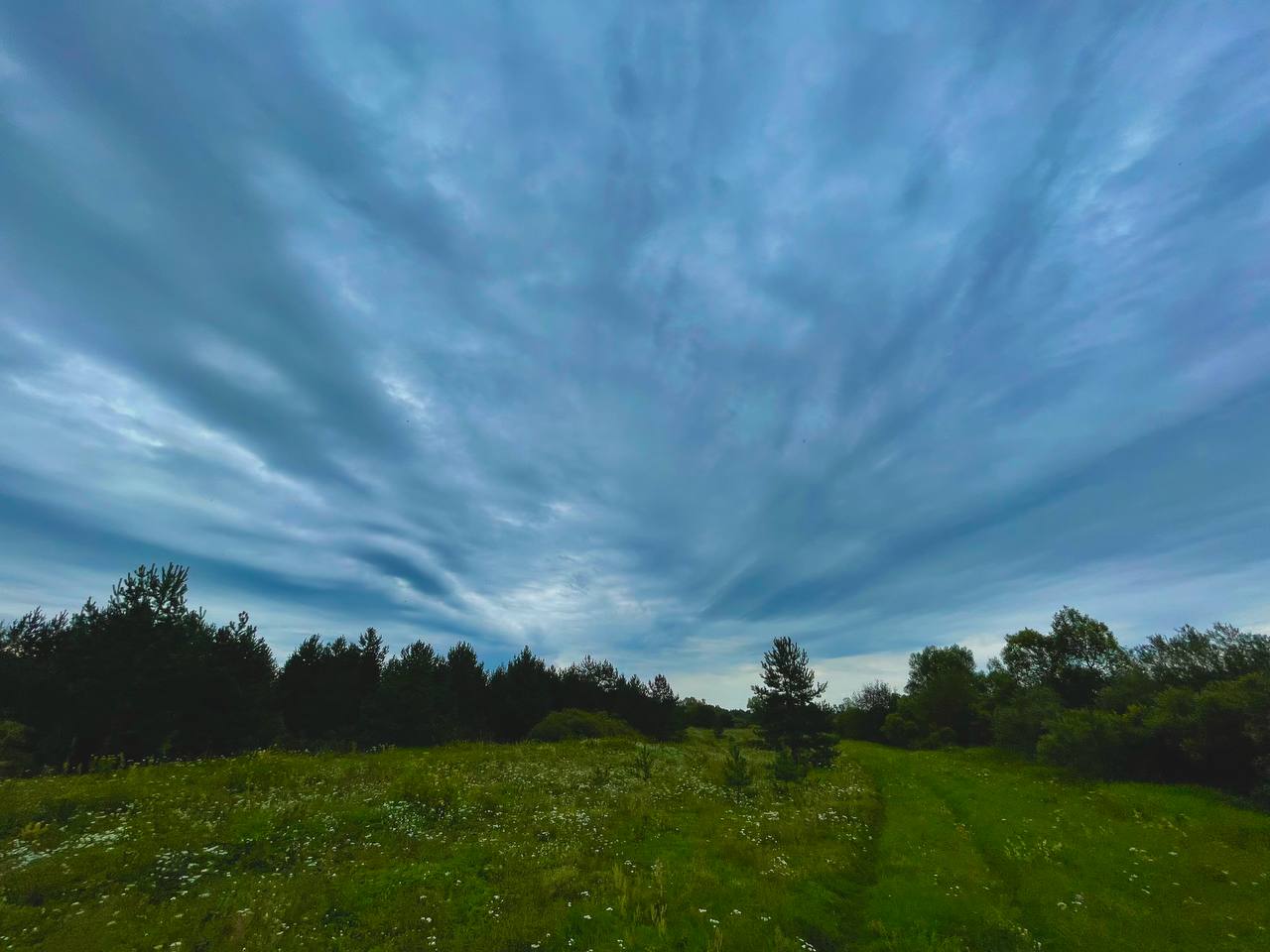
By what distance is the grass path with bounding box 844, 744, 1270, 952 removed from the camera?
1231 centimetres

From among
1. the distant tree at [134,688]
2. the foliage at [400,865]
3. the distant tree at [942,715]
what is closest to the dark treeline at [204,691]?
the distant tree at [134,688]

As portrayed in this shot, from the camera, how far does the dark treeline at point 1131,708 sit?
27031mm

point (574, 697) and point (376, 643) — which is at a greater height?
point (376, 643)

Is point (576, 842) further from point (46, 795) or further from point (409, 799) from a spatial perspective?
point (46, 795)

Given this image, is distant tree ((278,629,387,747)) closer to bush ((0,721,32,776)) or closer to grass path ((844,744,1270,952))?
bush ((0,721,32,776))

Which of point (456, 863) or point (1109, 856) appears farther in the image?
point (1109, 856)

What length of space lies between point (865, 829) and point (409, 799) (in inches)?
765

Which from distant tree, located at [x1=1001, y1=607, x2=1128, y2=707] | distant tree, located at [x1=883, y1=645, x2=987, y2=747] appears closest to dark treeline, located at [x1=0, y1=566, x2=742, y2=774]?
distant tree, located at [x1=883, y1=645, x2=987, y2=747]

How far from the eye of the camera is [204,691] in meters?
43.7

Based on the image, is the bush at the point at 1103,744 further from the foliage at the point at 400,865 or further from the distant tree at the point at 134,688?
the distant tree at the point at 134,688

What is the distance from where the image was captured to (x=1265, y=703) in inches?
995

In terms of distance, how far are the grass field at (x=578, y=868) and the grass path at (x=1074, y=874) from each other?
99 mm

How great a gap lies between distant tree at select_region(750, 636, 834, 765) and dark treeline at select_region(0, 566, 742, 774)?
31595mm

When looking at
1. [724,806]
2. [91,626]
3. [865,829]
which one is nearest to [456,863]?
[724,806]
